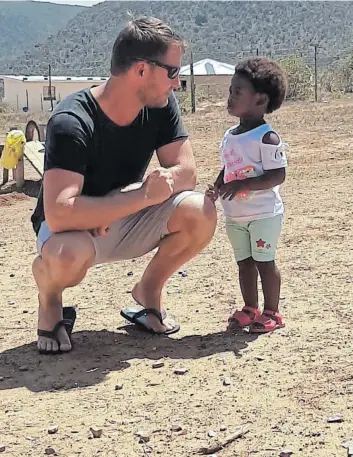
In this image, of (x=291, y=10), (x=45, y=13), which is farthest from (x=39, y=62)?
(x=45, y=13)

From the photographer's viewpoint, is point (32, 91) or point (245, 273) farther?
point (32, 91)

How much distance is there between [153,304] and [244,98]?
0.97 metres

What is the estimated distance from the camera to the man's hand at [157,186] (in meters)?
3.34

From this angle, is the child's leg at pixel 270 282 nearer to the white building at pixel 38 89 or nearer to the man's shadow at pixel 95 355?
the man's shadow at pixel 95 355

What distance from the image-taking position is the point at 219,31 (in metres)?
87.7

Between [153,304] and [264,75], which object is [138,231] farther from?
[264,75]

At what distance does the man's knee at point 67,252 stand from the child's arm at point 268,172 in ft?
2.01

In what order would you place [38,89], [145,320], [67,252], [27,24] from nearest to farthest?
[67,252], [145,320], [38,89], [27,24]

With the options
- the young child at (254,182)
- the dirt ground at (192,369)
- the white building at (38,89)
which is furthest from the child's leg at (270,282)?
the white building at (38,89)

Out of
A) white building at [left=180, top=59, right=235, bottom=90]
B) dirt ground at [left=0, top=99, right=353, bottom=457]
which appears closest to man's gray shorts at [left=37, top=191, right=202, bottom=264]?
dirt ground at [left=0, top=99, right=353, bottom=457]

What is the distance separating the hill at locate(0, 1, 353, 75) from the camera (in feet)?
246

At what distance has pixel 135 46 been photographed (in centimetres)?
325

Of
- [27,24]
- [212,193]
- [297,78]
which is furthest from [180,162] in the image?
[27,24]

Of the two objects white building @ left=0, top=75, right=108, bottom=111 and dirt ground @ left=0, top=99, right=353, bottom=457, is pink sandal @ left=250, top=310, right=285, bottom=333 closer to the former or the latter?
dirt ground @ left=0, top=99, right=353, bottom=457
